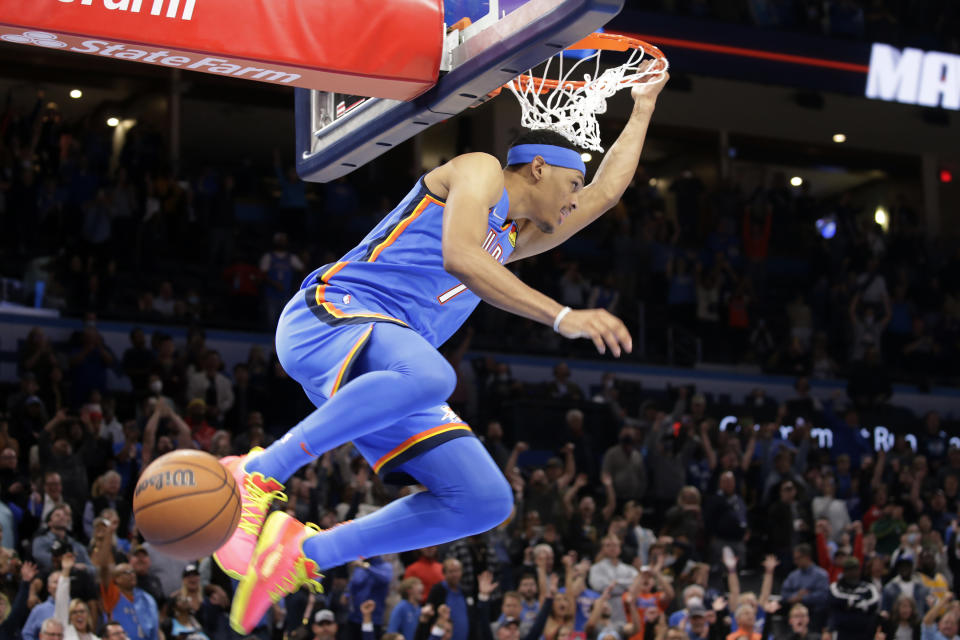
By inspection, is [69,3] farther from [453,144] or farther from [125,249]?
[453,144]

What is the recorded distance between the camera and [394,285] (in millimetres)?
5176

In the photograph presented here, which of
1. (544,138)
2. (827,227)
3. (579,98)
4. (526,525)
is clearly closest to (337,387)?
(544,138)

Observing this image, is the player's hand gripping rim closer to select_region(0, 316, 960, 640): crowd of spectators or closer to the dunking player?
the dunking player

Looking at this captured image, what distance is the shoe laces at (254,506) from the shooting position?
4.84 metres

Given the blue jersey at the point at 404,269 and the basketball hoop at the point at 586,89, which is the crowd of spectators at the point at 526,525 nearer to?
the blue jersey at the point at 404,269

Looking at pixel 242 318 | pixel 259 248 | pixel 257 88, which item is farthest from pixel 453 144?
pixel 242 318

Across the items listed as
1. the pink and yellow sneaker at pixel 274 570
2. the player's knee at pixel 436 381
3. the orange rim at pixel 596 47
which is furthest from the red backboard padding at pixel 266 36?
the pink and yellow sneaker at pixel 274 570

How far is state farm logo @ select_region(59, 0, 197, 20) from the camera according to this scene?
15.6 ft

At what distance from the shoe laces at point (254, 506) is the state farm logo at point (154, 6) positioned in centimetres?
173

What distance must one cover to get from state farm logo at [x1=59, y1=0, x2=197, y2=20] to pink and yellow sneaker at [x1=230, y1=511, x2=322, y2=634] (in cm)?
192

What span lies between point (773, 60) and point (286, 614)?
41.3ft

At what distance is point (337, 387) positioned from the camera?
197 inches

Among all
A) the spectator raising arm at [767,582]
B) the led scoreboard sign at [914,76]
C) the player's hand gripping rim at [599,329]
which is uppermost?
the led scoreboard sign at [914,76]

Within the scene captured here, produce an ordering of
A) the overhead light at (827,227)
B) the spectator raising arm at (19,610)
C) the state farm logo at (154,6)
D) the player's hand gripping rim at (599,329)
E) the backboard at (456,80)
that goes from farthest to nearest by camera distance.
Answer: the overhead light at (827,227) < the spectator raising arm at (19,610) < the state farm logo at (154,6) < the backboard at (456,80) < the player's hand gripping rim at (599,329)
